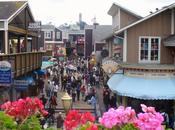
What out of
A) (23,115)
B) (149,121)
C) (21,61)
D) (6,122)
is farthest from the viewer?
(21,61)

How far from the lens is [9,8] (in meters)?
32.0

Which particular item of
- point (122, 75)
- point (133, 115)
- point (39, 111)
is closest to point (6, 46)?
point (122, 75)

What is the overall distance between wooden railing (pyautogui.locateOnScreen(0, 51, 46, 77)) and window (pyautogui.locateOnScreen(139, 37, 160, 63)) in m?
7.03

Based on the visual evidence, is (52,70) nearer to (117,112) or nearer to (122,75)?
(122,75)

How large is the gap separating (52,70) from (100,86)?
1333 cm

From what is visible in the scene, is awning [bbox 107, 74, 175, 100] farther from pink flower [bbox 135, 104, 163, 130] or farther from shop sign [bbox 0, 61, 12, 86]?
pink flower [bbox 135, 104, 163, 130]

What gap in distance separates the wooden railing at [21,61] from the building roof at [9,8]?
2591 mm

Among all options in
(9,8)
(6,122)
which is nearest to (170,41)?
(9,8)

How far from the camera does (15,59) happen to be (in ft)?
87.5

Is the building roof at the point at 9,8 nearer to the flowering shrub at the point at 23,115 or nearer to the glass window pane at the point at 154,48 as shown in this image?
the glass window pane at the point at 154,48

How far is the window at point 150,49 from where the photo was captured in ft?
91.1

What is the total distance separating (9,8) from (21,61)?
490 cm

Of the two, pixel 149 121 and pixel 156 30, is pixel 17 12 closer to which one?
pixel 156 30

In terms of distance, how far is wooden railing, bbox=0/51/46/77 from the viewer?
25.5 metres
